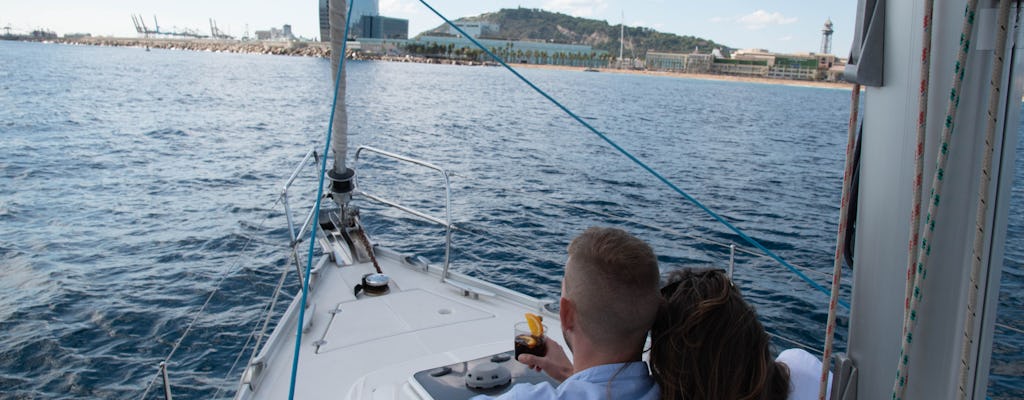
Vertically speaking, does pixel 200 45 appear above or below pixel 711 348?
above

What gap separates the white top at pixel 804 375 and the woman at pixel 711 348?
1.43ft

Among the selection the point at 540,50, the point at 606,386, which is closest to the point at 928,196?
the point at 606,386

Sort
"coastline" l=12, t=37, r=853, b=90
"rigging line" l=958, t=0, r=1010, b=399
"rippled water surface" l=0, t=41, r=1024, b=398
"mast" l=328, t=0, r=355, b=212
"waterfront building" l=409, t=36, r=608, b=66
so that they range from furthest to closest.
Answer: "waterfront building" l=409, t=36, r=608, b=66 → "coastline" l=12, t=37, r=853, b=90 → "rippled water surface" l=0, t=41, r=1024, b=398 → "mast" l=328, t=0, r=355, b=212 → "rigging line" l=958, t=0, r=1010, b=399

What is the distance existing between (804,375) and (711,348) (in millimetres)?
639

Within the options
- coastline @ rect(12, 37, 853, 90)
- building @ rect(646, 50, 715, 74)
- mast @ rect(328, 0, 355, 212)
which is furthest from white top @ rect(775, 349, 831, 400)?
building @ rect(646, 50, 715, 74)

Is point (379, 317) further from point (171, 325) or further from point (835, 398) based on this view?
point (171, 325)

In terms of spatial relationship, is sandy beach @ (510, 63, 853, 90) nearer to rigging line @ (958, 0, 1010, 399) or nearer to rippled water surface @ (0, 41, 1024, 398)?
rippled water surface @ (0, 41, 1024, 398)

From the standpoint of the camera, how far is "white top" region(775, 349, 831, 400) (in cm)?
179

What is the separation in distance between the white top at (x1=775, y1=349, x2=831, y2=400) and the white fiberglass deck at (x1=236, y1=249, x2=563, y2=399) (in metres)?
1.43

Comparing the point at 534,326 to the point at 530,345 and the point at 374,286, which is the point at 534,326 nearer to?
the point at 530,345

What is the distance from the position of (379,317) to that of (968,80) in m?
3.39

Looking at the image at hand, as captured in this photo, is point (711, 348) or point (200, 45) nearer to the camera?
point (711, 348)

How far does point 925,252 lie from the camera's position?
1230 millimetres

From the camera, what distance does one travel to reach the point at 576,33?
180m
